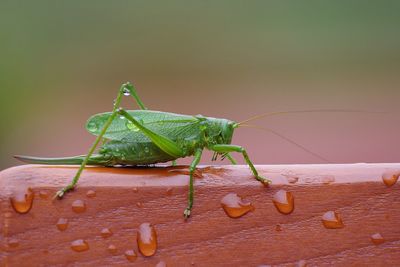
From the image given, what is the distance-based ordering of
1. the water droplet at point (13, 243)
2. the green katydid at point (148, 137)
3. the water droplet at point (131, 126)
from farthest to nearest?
the water droplet at point (131, 126) → the green katydid at point (148, 137) → the water droplet at point (13, 243)

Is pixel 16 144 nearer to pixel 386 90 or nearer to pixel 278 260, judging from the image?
pixel 386 90

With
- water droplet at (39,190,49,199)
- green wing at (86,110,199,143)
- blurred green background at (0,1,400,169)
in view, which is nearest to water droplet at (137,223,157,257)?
water droplet at (39,190,49,199)

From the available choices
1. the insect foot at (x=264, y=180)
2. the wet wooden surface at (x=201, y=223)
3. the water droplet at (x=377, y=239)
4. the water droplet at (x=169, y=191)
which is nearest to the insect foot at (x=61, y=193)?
the wet wooden surface at (x=201, y=223)

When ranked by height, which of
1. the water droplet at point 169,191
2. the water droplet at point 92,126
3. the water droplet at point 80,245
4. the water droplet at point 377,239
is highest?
the water droplet at point 92,126

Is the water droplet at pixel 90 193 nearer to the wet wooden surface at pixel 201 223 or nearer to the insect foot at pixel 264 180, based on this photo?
the wet wooden surface at pixel 201 223

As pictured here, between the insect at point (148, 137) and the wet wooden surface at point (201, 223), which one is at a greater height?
the insect at point (148, 137)

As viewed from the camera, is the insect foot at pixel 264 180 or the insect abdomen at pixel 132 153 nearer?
the insect foot at pixel 264 180

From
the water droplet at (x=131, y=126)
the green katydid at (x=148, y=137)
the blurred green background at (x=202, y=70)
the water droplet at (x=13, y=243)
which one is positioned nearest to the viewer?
the water droplet at (x=13, y=243)
